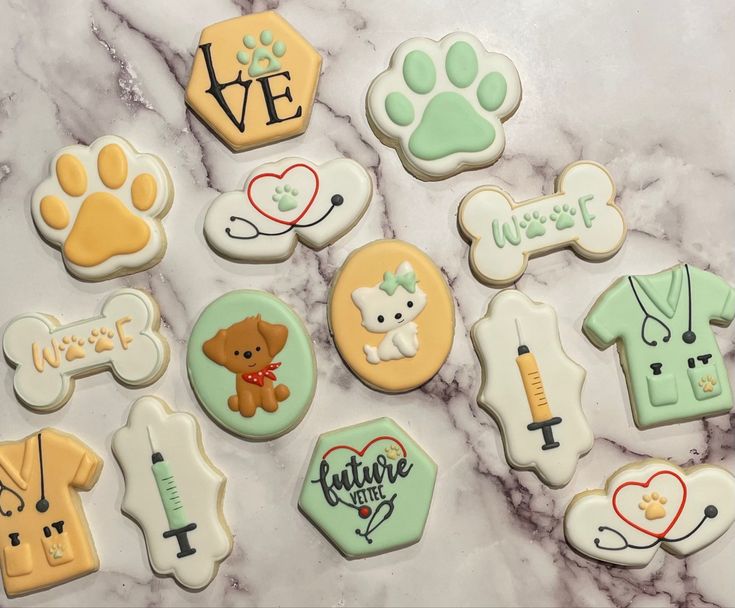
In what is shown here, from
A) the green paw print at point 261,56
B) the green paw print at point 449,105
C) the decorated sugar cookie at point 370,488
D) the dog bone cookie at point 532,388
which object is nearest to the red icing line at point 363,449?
the decorated sugar cookie at point 370,488

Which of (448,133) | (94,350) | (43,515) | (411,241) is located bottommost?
(43,515)

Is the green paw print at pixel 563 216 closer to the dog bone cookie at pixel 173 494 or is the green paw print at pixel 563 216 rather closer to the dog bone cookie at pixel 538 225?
the dog bone cookie at pixel 538 225

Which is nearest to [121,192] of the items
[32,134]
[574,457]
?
[32,134]

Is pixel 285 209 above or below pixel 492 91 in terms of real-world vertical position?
below

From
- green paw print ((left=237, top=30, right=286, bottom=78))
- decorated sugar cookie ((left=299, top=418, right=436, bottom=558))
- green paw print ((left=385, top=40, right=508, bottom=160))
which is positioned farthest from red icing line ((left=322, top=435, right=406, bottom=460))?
green paw print ((left=237, top=30, right=286, bottom=78))

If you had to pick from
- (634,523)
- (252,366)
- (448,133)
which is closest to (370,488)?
(252,366)

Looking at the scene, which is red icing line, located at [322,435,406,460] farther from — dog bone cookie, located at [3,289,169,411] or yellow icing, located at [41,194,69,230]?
yellow icing, located at [41,194,69,230]

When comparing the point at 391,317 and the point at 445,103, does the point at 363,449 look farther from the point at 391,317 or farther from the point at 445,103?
the point at 445,103
